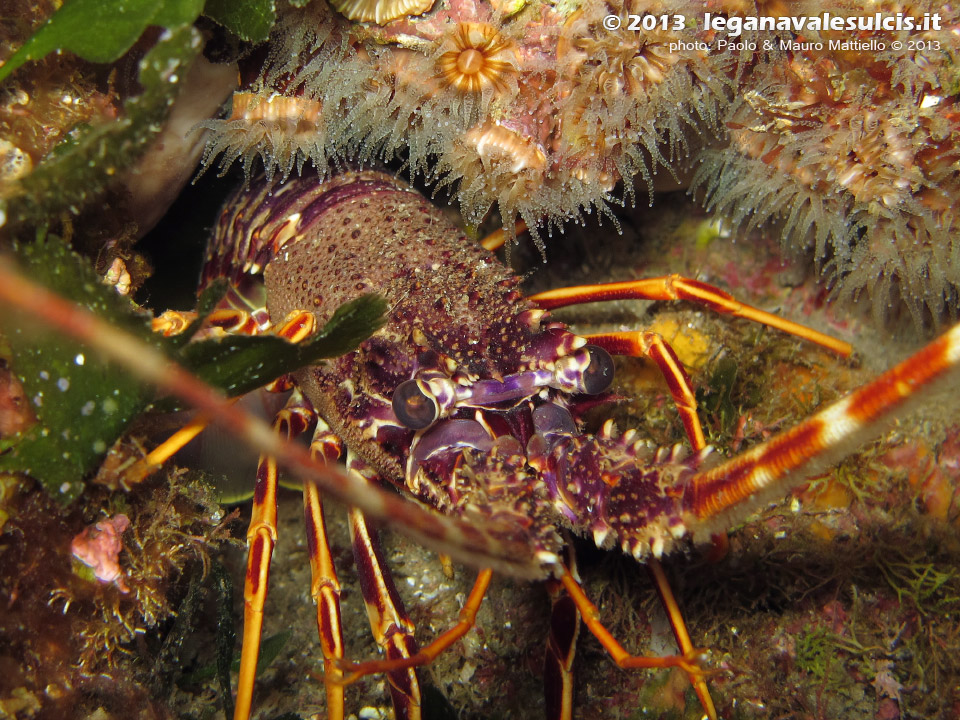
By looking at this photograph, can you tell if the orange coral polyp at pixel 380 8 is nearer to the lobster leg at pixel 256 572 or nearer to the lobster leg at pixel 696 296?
the lobster leg at pixel 696 296

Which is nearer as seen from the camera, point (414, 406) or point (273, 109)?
point (414, 406)

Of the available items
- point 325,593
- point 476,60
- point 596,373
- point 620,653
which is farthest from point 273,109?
point 620,653

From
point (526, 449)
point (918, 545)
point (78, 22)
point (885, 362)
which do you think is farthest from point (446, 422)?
point (885, 362)

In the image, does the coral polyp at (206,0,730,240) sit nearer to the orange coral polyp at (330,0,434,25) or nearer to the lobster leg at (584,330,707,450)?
the orange coral polyp at (330,0,434,25)

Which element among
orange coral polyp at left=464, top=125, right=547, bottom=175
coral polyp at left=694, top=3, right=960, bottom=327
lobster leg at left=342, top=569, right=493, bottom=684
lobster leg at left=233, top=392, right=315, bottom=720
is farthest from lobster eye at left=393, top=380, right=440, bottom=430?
coral polyp at left=694, top=3, right=960, bottom=327

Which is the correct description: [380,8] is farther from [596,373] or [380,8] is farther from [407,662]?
[407,662]
